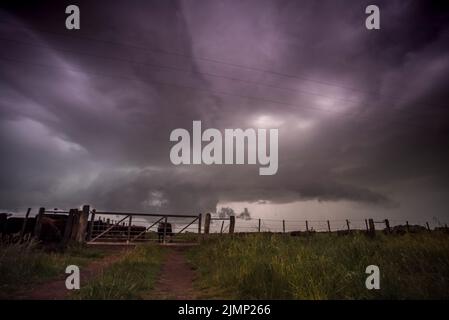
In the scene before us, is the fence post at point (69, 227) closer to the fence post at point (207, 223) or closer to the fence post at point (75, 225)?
the fence post at point (75, 225)

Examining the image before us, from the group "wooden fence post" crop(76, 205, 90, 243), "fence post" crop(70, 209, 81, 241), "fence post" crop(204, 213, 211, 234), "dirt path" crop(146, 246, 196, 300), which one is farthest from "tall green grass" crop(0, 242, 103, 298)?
"fence post" crop(204, 213, 211, 234)

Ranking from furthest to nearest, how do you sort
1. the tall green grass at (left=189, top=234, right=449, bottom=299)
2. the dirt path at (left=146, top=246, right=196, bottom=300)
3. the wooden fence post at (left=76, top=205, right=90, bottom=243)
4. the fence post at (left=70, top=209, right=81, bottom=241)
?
the wooden fence post at (left=76, top=205, right=90, bottom=243) → the fence post at (left=70, top=209, right=81, bottom=241) → the dirt path at (left=146, top=246, right=196, bottom=300) → the tall green grass at (left=189, top=234, right=449, bottom=299)

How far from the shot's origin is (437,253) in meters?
5.29

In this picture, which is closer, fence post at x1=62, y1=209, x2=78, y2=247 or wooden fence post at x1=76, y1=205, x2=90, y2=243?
fence post at x1=62, y1=209, x2=78, y2=247

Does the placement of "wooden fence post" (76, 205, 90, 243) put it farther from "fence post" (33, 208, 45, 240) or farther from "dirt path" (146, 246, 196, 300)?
"dirt path" (146, 246, 196, 300)

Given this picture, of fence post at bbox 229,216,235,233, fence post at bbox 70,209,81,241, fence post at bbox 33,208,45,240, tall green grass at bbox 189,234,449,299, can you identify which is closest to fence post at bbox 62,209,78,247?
fence post at bbox 70,209,81,241

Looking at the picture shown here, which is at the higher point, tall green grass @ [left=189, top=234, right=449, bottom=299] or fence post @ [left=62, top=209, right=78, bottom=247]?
fence post @ [left=62, top=209, right=78, bottom=247]

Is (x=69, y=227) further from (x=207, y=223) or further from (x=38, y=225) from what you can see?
(x=207, y=223)

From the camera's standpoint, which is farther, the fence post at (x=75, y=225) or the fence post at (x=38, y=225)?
the fence post at (x=75, y=225)

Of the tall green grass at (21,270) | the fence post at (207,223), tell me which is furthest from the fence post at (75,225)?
the fence post at (207,223)

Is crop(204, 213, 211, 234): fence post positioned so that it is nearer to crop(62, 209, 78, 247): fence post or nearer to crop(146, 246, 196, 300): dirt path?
crop(62, 209, 78, 247): fence post

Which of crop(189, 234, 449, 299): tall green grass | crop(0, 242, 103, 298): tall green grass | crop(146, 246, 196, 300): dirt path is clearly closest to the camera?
crop(189, 234, 449, 299): tall green grass

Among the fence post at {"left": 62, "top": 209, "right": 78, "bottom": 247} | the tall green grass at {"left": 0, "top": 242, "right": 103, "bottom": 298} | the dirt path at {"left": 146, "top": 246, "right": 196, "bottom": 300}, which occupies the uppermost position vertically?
the fence post at {"left": 62, "top": 209, "right": 78, "bottom": 247}
